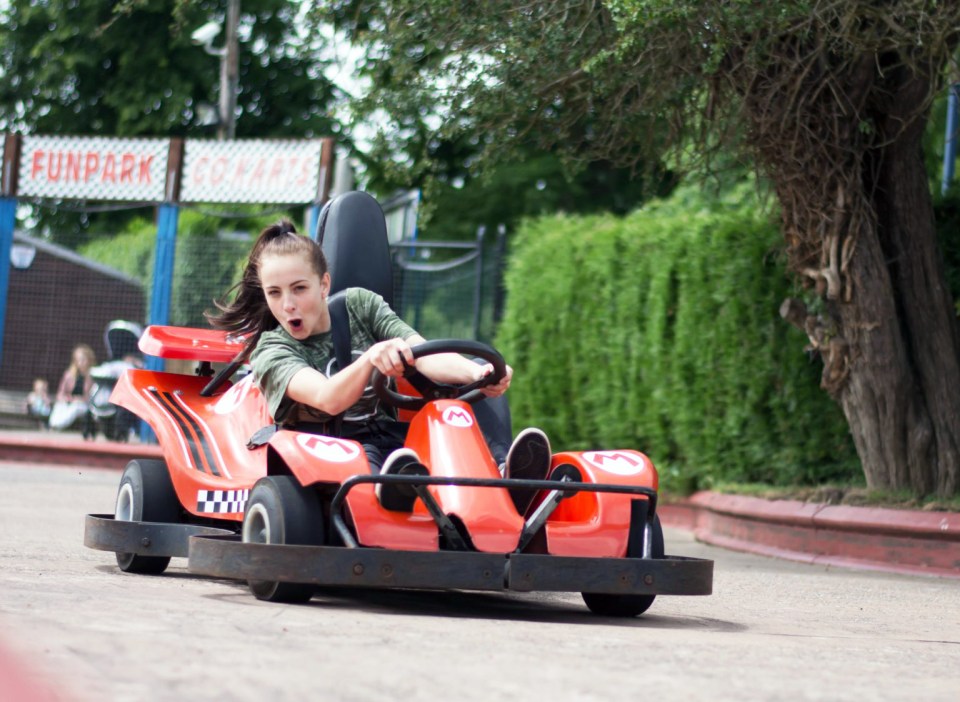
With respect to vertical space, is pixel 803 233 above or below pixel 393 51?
below

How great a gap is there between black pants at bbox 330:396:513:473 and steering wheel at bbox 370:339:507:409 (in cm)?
13

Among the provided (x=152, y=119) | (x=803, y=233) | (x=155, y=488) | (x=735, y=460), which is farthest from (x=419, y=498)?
(x=152, y=119)

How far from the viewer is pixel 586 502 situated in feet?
17.9

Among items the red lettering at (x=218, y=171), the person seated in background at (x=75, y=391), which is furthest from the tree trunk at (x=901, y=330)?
the person seated in background at (x=75, y=391)

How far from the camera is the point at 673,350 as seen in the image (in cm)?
1173

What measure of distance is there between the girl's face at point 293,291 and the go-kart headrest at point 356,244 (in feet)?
2.07

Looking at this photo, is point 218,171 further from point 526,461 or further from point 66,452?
point 526,461

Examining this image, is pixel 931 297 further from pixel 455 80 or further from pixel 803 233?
pixel 455 80

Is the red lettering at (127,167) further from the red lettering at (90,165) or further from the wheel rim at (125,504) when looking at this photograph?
the wheel rim at (125,504)

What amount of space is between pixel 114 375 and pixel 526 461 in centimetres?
1383

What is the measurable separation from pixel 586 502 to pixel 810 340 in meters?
4.60

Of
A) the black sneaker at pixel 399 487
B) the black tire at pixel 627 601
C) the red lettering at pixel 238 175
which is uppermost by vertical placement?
the red lettering at pixel 238 175

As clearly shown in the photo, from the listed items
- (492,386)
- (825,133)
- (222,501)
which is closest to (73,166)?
(825,133)

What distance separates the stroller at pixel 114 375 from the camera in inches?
674
